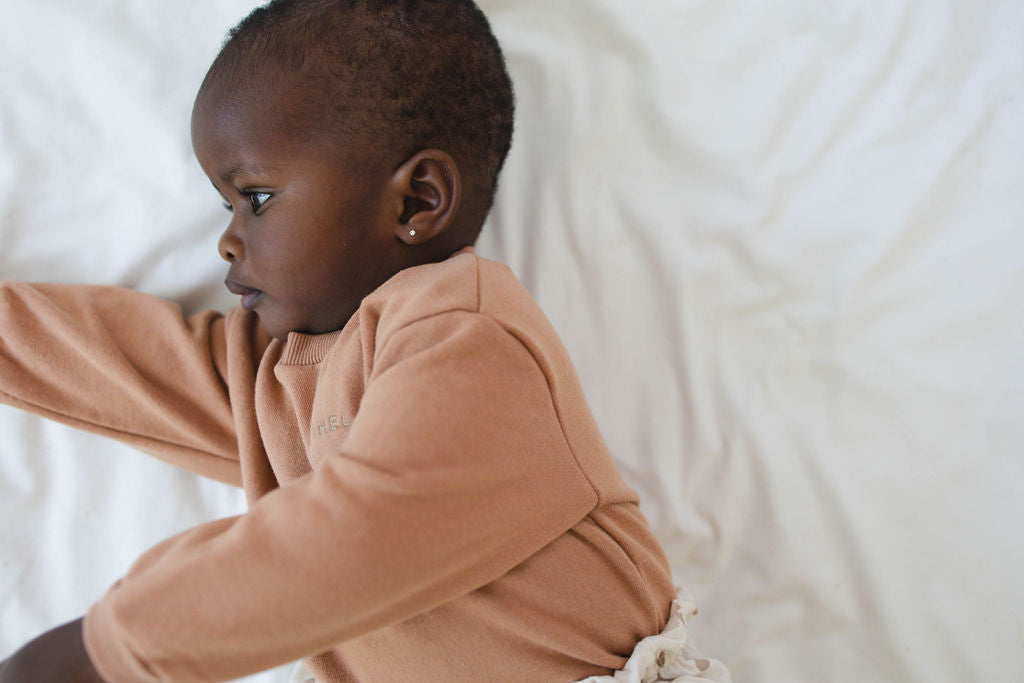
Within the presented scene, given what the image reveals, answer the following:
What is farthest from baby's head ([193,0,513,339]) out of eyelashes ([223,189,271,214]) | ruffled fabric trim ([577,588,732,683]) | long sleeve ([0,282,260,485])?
ruffled fabric trim ([577,588,732,683])

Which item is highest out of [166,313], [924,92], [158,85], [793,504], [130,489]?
[158,85]

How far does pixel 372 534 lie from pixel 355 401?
8.6 inches

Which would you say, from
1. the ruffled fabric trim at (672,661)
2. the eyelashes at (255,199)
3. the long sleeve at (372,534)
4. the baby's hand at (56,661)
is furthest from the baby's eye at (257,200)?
the ruffled fabric trim at (672,661)

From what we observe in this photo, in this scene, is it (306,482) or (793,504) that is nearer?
(306,482)

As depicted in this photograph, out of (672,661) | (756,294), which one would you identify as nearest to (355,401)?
(672,661)

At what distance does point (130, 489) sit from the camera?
1117 millimetres

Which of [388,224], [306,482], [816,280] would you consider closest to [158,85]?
[388,224]

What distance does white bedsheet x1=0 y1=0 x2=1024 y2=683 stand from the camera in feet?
3.57

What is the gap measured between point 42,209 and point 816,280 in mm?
1028

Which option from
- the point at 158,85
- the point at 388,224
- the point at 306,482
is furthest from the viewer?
the point at 158,85

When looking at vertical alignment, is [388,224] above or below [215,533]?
above

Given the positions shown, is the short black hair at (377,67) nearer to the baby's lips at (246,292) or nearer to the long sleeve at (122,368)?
the baby's lips at (246,292)

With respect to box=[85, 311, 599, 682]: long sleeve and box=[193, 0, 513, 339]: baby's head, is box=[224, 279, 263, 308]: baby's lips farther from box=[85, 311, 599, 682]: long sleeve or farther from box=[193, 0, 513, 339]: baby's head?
box=[85, 311, 599, 682]: long sleeve

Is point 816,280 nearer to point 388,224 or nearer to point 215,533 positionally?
point 388,224
